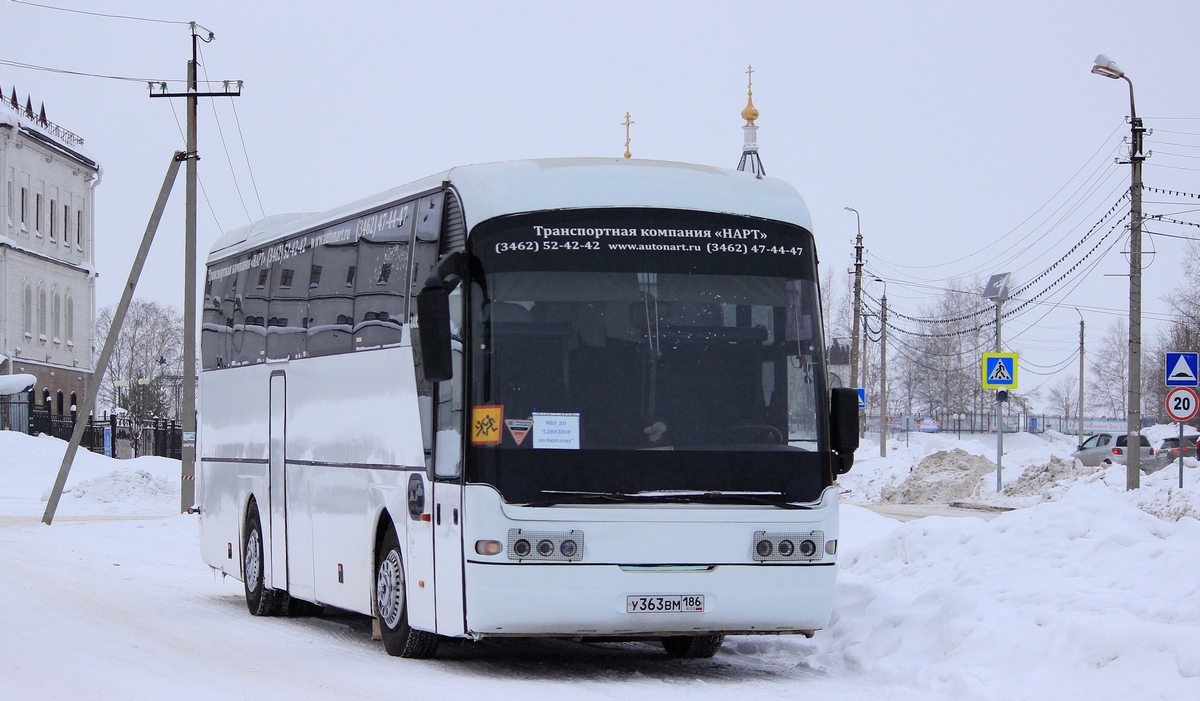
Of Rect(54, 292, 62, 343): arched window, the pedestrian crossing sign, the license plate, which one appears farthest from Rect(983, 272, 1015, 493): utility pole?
Rect(54, 292, 62, 343): arched window

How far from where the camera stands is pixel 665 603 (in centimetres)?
1086

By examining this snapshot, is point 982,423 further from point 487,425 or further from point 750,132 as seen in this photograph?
point 487,425

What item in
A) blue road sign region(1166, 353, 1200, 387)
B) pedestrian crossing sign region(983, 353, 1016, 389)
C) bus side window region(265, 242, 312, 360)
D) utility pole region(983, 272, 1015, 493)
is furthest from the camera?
utility pole region(983, 272, 1015, 493)

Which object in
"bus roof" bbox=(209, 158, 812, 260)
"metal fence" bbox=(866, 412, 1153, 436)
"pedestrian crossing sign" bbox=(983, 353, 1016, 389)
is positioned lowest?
"metal fence" bbox=(866, 412, 1153, 436)

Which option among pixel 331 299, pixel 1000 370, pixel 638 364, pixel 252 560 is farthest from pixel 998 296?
pixel 638 364

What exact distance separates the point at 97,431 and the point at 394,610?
55097mm

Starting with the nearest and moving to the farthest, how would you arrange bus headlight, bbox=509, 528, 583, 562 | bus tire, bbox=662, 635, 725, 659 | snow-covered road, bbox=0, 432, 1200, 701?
snow-covered road, bbox=0, 432, 1200, 701
bus headlight, bbox=509, 528, 583, 562
bus tire, bbox=662, 635, 725, 659

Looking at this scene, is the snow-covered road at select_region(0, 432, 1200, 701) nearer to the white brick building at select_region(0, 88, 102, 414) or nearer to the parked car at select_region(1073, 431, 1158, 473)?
the parked car at select_region(1073, 431, 1158, 473)

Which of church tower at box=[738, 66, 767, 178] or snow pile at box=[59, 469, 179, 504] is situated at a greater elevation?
church tower at box=[738, 66, 767, 178]

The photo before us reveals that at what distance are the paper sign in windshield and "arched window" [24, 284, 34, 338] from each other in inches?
2562

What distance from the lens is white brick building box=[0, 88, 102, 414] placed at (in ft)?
225

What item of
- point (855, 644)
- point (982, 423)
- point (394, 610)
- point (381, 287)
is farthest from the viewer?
point (982, 423)

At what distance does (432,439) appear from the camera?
11406 millimetres

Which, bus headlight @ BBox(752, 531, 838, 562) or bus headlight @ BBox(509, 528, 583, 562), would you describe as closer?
bus headlight @ BBox(509, 528, 583, 562)
